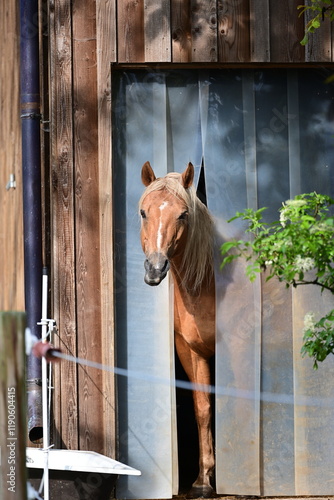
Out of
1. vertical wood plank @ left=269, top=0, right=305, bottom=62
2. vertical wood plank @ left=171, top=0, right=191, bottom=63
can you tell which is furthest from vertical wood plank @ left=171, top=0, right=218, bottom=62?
vertical wood plank @ left=269, top=0, right=305, bottom=62

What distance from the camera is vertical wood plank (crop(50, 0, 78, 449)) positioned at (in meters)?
5.38

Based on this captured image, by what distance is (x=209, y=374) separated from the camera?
18.5ft

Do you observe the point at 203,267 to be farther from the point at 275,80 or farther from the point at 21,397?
the point at 21,397

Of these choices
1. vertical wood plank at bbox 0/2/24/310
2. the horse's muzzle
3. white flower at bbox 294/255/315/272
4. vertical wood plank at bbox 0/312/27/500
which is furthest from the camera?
vertical wood plank at bbox 0/2/24/310

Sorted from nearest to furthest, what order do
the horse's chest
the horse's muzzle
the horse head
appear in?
1. the horse's muzzle
2. the horse head
3. the horse's chest

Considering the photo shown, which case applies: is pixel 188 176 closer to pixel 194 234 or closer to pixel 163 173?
pixel 163 173

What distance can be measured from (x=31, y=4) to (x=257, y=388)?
107 inches

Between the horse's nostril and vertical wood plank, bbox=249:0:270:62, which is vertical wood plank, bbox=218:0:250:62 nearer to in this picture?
vertical wood plank, bbox=249:0:270:62

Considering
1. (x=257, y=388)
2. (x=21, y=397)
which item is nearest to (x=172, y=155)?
(x=257, y=388)

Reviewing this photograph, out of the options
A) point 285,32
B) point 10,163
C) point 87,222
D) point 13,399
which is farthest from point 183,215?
point 13,399

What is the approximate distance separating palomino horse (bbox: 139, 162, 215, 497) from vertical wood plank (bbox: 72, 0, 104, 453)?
0.35m

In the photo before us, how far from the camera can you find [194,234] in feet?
17.4

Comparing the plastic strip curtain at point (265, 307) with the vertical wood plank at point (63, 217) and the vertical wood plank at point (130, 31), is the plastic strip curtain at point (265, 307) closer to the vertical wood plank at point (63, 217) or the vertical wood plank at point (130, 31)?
the vertical wood plank at point (130, 31)

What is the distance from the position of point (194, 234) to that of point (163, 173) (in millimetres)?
439
